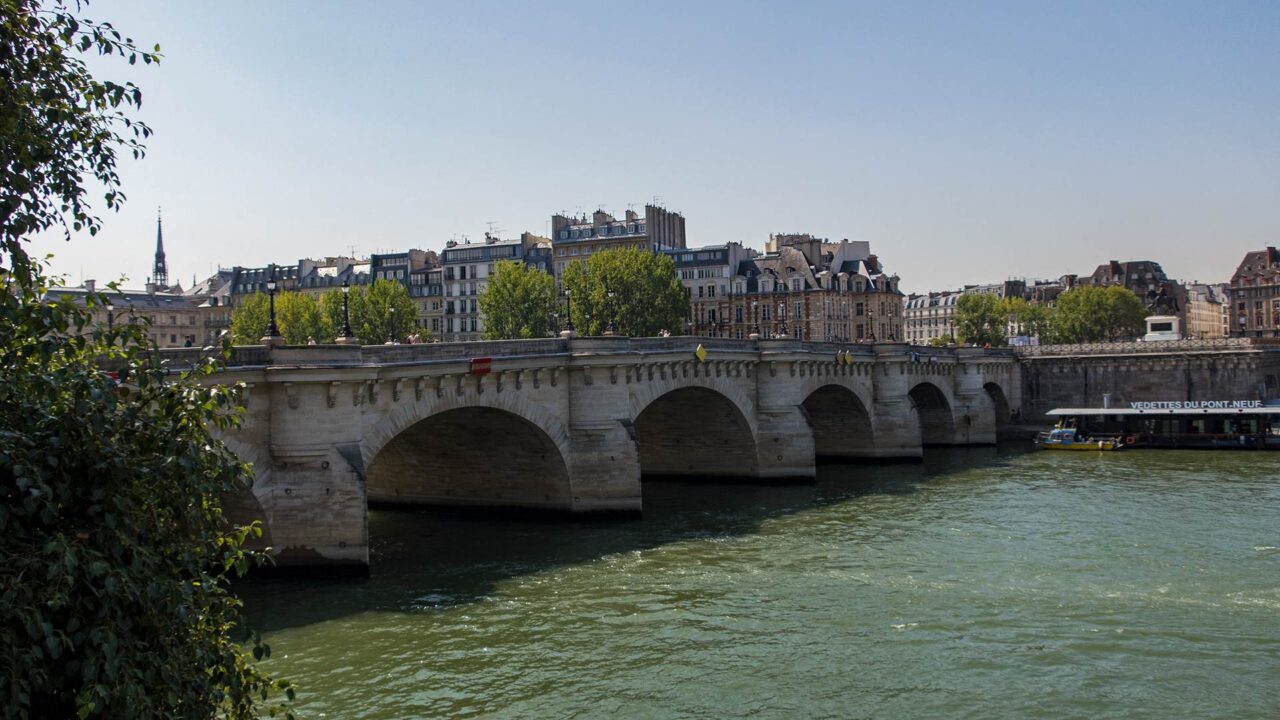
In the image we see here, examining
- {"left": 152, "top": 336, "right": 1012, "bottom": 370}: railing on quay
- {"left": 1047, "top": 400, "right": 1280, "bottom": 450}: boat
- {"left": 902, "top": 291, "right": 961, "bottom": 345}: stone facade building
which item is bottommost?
{"left": 1047, "top": 400, "right": 1280, "bottom": 450}: boat

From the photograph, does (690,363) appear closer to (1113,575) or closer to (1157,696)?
(1113,575)

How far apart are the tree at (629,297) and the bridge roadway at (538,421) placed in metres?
21.6

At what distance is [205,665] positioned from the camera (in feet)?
28.5

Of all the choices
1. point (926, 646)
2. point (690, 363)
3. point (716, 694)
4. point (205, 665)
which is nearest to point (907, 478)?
point (690, 363)

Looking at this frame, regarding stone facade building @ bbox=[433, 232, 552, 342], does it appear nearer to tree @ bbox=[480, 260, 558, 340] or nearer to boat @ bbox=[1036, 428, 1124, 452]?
tree @ bbox=[480, 260, 558, 340]

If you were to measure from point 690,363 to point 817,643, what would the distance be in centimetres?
2278

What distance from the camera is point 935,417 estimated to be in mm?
69000

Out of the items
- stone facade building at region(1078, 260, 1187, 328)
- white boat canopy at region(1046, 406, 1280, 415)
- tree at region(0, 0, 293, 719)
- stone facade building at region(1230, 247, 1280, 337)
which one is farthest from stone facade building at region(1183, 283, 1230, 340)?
tree at region(0, 0, 293, 719)

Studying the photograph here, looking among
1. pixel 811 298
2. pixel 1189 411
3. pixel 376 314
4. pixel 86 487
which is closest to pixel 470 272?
pixel 376 314

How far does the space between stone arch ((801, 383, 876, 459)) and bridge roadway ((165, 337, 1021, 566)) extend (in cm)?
7

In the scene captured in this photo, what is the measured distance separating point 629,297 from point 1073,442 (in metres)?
31.7

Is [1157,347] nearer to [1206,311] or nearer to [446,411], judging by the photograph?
[446,411]

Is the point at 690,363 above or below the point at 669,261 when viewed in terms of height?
below

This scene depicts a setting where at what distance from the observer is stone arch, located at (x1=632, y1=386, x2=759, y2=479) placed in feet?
158
